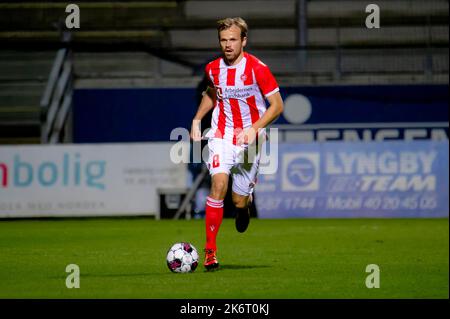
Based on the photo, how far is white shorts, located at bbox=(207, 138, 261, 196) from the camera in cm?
830

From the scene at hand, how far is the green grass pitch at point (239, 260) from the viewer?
267 inches

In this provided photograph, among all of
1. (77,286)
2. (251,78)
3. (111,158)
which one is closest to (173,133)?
(111,158)

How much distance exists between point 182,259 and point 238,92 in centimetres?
167

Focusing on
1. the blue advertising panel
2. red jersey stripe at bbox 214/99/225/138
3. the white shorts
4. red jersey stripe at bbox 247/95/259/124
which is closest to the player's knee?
the white shorts

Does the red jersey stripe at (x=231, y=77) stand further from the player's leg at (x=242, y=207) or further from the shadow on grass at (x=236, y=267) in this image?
the shadow on grass at (x=236, y=267)

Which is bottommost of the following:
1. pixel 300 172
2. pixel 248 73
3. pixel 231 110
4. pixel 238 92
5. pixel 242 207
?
pixel 242 207

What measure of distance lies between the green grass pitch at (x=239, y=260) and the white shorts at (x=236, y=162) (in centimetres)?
76

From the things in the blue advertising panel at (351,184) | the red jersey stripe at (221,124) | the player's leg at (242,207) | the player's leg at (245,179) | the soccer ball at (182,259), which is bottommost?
the soccer ball at (182,259)

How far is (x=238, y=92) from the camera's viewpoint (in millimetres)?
8555

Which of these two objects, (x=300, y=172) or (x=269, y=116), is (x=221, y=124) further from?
(x=300, y=172)

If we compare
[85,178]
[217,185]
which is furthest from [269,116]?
[85,178]

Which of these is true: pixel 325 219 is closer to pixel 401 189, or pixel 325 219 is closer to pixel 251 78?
pixel 401 189

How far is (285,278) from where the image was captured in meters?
7.59

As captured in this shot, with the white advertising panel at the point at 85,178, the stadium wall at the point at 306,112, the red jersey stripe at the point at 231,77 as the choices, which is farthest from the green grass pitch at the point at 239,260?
the stadium wall at the point at 306,112
